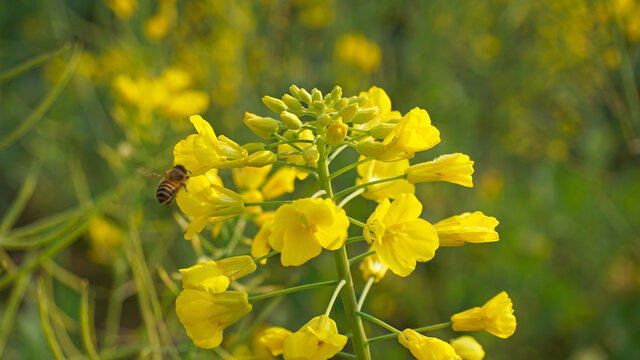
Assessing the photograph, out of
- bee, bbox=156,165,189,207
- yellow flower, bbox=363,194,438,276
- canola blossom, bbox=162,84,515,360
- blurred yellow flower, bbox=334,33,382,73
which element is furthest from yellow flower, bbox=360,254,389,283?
blurred yellow flower, bbox=334,33,382,73

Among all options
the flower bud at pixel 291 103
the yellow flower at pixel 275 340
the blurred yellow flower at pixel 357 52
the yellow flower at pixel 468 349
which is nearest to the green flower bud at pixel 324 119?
the flower bud at pixel 291 103

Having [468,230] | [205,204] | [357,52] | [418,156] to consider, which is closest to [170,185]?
[205,204]

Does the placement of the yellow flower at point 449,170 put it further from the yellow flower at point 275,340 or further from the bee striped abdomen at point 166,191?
the bee striped abdomen at point 166,191

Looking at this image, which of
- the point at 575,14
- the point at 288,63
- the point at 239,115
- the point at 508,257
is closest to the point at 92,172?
the point at 239,115

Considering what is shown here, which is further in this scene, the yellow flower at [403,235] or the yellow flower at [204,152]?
the yellow flower at [204,152]

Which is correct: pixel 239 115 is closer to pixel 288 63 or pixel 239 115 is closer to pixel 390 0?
pixel 288 63

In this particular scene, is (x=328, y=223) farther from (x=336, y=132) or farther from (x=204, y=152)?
(x=204, y=152)
